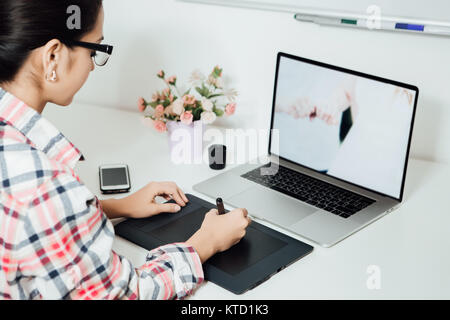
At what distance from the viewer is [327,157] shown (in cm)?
142

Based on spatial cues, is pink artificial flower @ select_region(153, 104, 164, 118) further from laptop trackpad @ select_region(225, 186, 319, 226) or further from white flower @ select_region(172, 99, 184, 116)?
laptop trackpad @ select_region(225, 186, 319, 226)

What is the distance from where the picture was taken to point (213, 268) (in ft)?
3.62

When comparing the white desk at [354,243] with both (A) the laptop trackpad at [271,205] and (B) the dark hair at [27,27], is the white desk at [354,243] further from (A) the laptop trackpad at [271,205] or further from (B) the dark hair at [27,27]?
(B) the dark hair at [27,27]

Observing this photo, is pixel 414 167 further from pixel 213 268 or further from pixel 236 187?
pixel 213 268

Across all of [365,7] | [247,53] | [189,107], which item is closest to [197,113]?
[189,107]

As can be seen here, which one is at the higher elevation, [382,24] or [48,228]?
[382,24]

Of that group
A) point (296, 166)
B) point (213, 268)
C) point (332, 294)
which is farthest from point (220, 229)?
point (296, 166)

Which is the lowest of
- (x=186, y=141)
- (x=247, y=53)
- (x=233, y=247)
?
(x=233, y=247)

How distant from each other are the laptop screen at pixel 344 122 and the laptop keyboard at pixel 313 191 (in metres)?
0.03

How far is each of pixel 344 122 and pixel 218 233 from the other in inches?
16.9

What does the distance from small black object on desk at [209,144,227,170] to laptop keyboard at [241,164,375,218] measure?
0.07m

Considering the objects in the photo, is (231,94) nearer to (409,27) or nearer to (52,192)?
(409,27)

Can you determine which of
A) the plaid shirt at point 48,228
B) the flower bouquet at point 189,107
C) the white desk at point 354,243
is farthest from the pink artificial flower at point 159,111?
the plaid shirt at point 48,228

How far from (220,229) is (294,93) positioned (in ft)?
1.51
